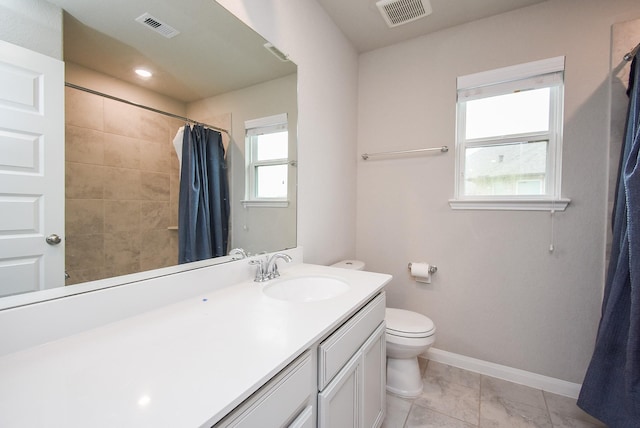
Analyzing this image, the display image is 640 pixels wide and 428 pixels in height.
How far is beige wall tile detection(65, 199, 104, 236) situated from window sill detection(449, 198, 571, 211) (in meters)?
2.05

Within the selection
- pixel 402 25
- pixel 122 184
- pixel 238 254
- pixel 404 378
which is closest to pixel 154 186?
pixel 122 184

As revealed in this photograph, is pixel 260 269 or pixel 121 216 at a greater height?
pixel 121 216

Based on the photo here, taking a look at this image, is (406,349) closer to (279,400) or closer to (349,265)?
(349,265)

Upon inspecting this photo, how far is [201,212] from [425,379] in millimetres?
1874

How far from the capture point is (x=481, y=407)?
161 centimetres

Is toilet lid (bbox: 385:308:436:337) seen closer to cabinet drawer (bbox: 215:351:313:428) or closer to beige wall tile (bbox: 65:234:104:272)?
cabinet drawer (bbox: 215:351:313:428)

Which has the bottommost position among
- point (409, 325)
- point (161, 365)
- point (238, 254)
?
point (409, 325)

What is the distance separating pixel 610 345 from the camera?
1.35 metres

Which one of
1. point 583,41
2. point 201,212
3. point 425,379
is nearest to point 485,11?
point 583,41

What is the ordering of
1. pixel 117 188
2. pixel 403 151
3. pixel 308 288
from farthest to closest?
pixel 403 151 < pixel 308 288 < pixel 117 188

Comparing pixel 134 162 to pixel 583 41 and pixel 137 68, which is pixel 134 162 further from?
pixel 583 41

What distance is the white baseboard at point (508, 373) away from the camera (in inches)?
67.7

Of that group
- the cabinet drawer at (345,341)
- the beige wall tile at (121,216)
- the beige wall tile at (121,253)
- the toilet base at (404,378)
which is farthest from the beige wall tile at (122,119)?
the toilet base at (404,378)

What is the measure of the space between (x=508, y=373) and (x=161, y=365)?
2.24m
